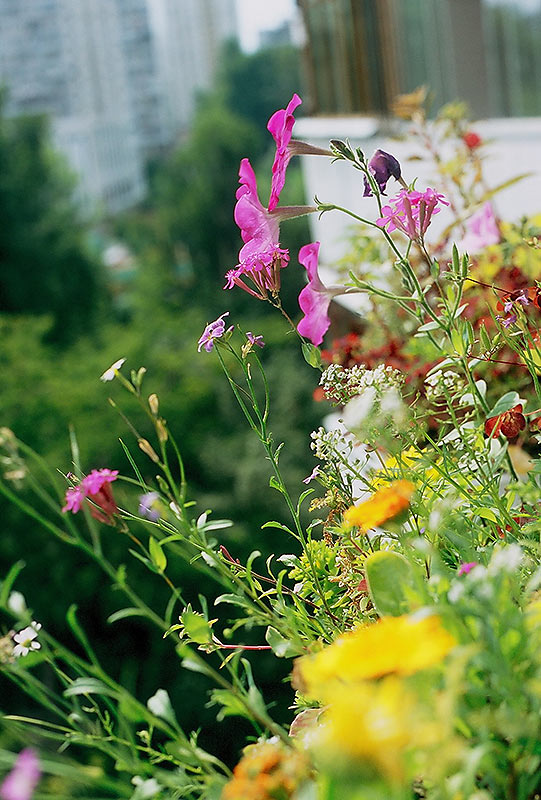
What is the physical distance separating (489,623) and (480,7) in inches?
164

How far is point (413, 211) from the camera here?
0.85m

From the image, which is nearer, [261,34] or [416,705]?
[416,705]

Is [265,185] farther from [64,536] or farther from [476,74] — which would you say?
[64,536]

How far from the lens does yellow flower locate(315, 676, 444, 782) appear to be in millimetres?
371

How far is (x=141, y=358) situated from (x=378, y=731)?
1641 cm

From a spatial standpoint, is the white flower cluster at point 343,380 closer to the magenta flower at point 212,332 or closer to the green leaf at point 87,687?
the magenta flower at point 212,332

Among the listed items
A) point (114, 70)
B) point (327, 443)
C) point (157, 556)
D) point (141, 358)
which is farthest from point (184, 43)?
point (157, 556)

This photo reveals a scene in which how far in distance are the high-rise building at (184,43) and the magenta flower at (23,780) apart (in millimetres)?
45369

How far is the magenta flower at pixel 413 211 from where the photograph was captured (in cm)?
81

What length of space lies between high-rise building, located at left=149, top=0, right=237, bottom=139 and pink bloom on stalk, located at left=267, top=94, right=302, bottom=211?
44881mm

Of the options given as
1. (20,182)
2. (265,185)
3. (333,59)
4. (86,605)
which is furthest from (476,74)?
(265,185)

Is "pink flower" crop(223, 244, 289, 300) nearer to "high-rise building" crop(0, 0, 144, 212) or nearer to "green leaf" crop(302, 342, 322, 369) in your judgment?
"green leaf" crop(302, 342, 322, 369)

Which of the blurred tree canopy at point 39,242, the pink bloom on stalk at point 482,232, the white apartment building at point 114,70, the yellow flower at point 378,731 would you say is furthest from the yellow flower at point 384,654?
the white apartment building at point 114,70

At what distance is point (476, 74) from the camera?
410cm
